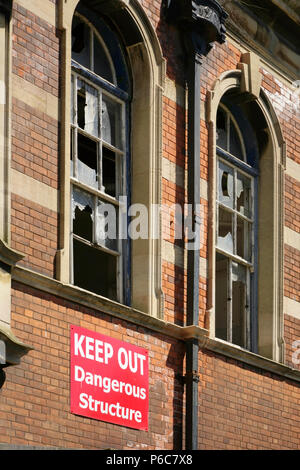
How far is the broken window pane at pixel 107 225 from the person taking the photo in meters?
14.2

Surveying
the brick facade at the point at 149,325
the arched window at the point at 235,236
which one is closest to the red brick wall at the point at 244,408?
the brick facade at the point at 149,325

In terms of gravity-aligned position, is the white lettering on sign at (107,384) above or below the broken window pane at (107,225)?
below

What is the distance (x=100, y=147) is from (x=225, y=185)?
252 cm

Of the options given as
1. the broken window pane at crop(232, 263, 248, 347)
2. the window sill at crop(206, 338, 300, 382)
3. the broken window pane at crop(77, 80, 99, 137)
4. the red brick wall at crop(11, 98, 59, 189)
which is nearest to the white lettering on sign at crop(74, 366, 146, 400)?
the window sill at crop(206, 338, 300, 382)

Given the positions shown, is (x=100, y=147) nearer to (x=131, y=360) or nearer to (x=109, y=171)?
(x=109, y=171)

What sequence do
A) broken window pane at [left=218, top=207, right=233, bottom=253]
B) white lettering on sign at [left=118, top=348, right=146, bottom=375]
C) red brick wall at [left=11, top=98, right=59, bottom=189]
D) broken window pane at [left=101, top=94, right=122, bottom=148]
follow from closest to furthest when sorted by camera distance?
red brick wall at [left=11, top=98, right=59, bottom=189]
white lettering on sign at [left=118, top=348, right=146, bottom=375]
broken window pane at [left=101, top=94, right=122, bottom=148]
broken window pane at [left=218, top=207, right=233, bottom=253]

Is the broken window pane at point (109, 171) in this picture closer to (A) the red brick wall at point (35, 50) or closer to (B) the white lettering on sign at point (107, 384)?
(A) the red brick wall at point (35, 50)

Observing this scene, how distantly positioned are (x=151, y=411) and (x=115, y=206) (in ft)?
7.14

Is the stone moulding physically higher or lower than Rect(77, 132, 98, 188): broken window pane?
higher

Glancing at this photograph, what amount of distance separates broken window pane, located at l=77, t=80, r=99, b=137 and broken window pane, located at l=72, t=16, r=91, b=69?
278mm

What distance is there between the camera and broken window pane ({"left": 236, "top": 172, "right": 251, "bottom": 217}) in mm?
16672

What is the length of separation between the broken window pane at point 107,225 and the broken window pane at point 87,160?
0.28 metres

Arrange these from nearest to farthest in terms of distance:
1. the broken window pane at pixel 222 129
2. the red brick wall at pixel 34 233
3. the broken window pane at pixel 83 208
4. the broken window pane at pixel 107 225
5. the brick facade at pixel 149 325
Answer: the brick facade at pixel 149 325
the red brick wall at pixel 34 233
the broken window pane at pixel 83 208
the broken window pane at pixel 107 225
the broken window pane at pixel 222 129

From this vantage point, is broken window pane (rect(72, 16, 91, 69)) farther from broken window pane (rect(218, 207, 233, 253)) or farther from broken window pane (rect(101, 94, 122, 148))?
broken window pane (rect(218, 207, 233, 253))
